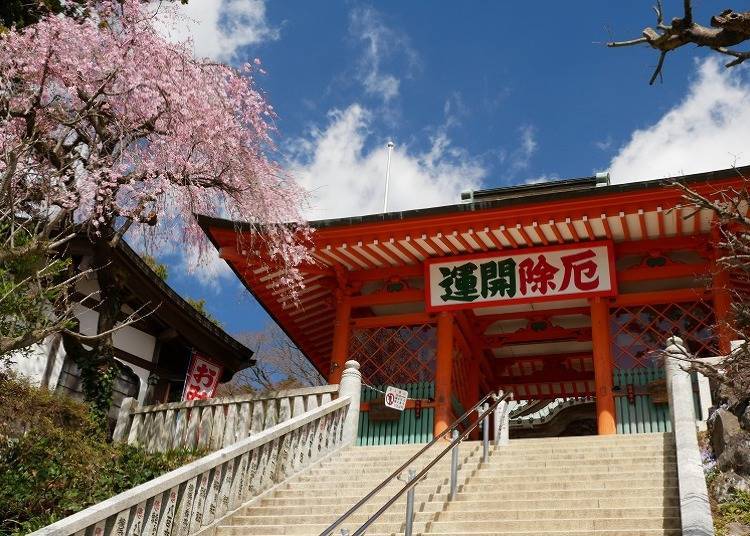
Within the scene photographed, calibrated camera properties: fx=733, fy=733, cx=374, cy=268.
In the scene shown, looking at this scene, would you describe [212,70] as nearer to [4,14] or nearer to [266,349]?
[4,14]

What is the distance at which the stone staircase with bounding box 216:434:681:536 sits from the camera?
6.99m

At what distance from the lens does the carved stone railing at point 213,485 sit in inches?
260

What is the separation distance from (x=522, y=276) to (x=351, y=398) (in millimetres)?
4181

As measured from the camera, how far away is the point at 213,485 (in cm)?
808

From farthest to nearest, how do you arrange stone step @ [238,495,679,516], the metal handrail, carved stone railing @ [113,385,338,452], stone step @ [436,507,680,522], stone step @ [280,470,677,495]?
1. carved stone railing @ [113,385,338,452]
2. stone step @ [280,470,677,495]
3. stone step @ [238,495,679,516]
4. stone step @ [436,507,680,522]
5. the metal handrail

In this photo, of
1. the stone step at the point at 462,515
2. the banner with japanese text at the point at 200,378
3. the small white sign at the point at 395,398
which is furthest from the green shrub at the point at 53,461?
the banner with japanese text at the point at 200,378

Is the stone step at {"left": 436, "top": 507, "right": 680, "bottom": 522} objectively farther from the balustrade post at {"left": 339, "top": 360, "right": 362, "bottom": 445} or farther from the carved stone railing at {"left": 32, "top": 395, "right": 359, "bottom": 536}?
the balustrade post at {"left": 339, "top": 360, "right": 362, "bottom": 445}

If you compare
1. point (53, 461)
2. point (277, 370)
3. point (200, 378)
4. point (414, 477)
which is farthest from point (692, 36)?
point (277, 370)

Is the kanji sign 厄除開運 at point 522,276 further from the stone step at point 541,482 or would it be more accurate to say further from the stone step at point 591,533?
the stone step at point 591,533

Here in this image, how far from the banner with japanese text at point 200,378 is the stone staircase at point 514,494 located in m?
6.63

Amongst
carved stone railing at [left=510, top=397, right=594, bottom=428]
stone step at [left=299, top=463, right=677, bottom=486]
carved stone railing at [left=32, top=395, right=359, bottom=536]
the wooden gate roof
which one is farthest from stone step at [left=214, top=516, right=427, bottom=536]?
carved stone railing at [left=510, top=397, right=594, bottom=428]

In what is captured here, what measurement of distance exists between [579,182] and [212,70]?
1049 cm

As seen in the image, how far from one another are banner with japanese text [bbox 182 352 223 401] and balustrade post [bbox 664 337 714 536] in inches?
404

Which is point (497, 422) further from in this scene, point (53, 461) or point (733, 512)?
point (53, 461)
